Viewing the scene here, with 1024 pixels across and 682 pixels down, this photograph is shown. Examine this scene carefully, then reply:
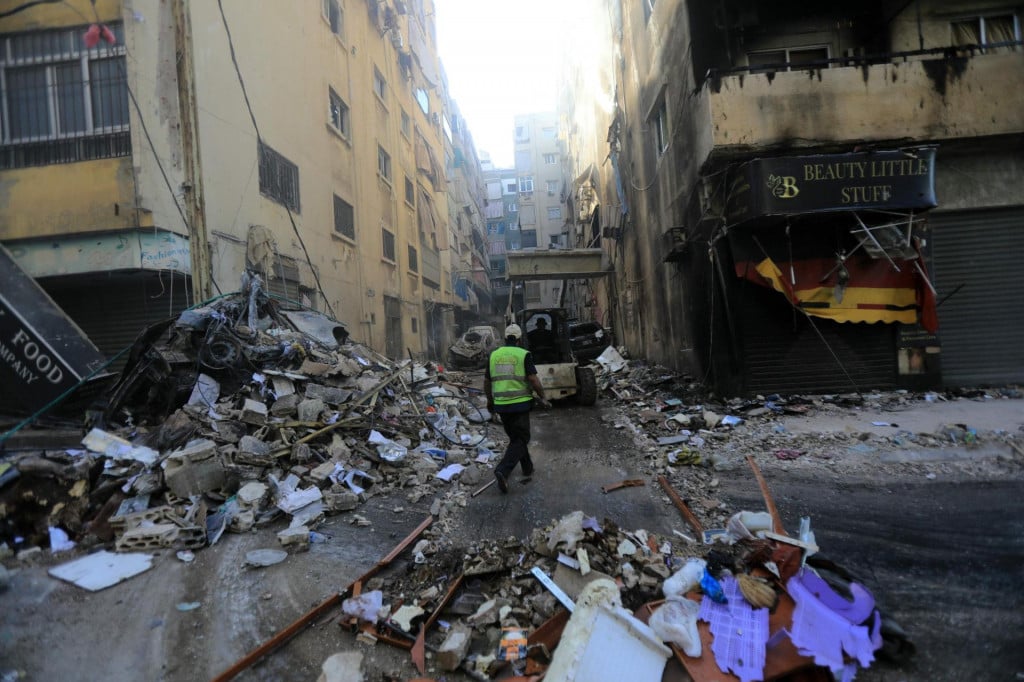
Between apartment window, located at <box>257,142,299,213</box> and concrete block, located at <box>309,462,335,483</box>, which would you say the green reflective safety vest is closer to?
concrete block, located at <box>309,462,335,483</box>

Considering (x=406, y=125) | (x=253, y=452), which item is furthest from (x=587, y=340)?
(x=406, y=125)

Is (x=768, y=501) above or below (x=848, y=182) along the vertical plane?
below

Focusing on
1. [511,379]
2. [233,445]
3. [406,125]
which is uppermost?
[406,125]

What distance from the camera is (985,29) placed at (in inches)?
340

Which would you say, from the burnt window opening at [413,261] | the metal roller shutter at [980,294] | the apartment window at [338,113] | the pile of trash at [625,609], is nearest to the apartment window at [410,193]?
the burnt window opening at [413,261]

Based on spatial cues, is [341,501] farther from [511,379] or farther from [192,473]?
[511,379]

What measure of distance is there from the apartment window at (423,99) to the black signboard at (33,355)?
21519 mm

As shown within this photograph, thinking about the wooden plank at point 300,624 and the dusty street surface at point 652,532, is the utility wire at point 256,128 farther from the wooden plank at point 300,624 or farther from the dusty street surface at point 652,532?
the wooden plank at point 300,624

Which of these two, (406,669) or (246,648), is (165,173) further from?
(406,669)

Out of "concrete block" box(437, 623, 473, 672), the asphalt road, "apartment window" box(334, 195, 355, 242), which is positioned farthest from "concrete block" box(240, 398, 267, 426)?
"apartment window" box(334, 195, 355, 242)

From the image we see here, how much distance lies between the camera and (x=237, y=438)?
5773 millimetres

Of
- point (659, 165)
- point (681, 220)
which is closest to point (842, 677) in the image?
point (681, 220)

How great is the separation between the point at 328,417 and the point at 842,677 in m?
5.60

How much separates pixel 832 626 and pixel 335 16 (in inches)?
719
